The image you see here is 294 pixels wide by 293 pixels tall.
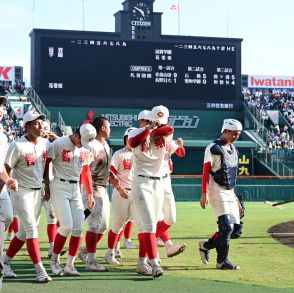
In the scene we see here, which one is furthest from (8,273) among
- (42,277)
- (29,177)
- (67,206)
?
(29,177)

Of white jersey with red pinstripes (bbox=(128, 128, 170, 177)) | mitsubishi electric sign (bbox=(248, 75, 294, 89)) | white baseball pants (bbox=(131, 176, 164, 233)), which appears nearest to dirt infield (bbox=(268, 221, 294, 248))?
white baseball pants (bbox=(131, 176, 164, 233))

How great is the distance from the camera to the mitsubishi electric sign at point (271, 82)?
5403cm

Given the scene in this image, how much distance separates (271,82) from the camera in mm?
54000

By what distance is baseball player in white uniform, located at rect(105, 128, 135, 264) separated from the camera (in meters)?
11.0

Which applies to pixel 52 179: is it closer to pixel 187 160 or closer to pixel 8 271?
pixel 8 271

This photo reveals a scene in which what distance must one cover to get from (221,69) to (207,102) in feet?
5.75

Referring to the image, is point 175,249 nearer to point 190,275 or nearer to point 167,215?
point 167,215

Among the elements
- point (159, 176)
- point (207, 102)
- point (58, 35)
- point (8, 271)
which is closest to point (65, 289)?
point (8, 271)

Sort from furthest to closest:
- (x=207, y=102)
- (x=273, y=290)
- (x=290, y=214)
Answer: (x=207, y=102) < (x=290, y=214) < (x=273, y=290)

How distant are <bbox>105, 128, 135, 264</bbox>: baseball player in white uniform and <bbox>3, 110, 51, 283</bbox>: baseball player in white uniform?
165 centimetres

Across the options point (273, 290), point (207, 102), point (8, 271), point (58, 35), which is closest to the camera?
point (273, 290)

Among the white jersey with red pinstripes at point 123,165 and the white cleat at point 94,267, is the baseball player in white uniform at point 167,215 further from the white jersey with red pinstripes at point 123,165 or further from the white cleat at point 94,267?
the white cleat at point 94,267

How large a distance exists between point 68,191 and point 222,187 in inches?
84.8

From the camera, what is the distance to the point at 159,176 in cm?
970
